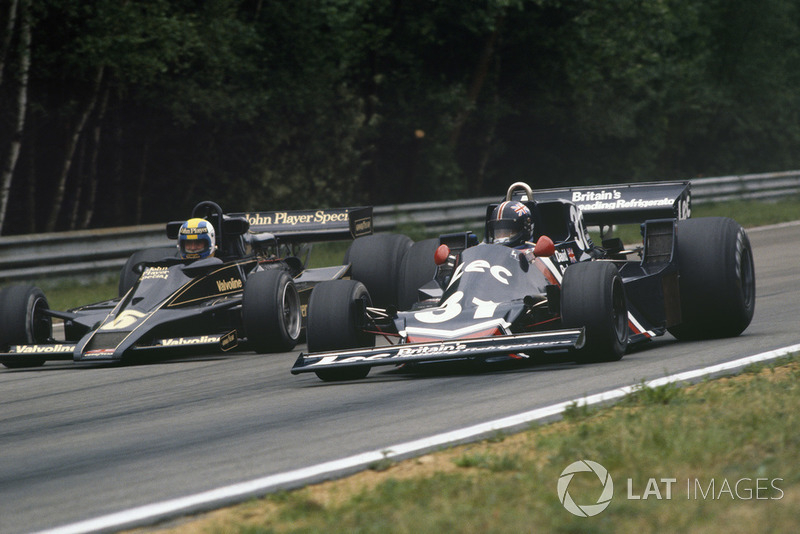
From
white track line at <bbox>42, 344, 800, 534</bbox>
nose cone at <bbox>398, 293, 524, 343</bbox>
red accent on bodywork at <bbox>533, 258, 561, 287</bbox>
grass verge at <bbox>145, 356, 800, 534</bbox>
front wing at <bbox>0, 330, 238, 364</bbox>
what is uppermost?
red accent on bodywork at <bbox>533, 258, 561, 287</bbox>

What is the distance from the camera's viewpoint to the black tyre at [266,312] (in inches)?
436

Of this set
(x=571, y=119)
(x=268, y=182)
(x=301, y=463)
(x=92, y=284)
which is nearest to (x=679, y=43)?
(x=571, y=119)

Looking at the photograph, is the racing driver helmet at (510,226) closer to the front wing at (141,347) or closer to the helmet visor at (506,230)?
the helmet visor at (506,230)

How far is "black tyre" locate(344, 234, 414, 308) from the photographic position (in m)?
13.0

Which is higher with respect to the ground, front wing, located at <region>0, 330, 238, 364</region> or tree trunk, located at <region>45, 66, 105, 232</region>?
tree trunk, located at <region>45, 66, 105, 232</region>

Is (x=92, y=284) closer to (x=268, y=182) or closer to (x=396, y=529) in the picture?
(x=268, y=182)

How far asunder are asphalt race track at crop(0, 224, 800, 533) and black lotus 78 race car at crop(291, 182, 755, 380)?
0.24 metres

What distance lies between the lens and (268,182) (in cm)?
2577

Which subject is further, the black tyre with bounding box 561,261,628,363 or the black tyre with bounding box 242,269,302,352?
the black tyre with bounding box 242,269,302,352

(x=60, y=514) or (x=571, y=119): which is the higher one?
(x=571, y=119)

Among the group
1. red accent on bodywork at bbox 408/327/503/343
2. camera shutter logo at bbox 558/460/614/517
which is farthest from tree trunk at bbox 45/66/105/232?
camera shutter logo at bbox 558/460/614/517

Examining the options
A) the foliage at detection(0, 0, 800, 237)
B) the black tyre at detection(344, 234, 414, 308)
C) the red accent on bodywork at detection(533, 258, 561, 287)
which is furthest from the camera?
the foliage at detection(0, 0, 800, 237)

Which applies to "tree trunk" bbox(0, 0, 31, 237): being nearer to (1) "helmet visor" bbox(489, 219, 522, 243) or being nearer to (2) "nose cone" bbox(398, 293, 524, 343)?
(1) "helmet visor" bbox(489, 219, 522, 243)

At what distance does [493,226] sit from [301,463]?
4.58 meters
